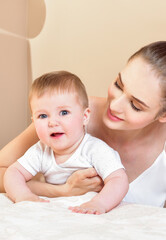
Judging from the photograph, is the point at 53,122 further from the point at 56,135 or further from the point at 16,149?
the point at 16,149

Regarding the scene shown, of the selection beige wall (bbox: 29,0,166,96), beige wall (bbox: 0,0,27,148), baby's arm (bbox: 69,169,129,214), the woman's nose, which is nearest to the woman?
baby's arm (bbox: 69,169,129,214)

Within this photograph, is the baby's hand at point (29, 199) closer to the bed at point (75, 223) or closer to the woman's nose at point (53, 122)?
the bed at point (75, 223)

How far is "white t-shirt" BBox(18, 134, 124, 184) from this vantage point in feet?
Answer: 4.37

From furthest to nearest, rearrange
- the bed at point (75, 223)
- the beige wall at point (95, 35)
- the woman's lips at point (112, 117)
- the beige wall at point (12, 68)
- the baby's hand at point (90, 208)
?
the beige wall at point (12, 68)
the beige wall at point (95, 35)
the woman's lips at point (112, 117)
the baby's hand at point (90, 208)
the bed at point (75, 223)

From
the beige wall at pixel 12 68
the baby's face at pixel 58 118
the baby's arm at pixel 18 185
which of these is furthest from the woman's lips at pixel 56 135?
the beige wall at pixel 12 68

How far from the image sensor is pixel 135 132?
165 centimetres

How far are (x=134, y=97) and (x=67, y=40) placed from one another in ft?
→ 4.33

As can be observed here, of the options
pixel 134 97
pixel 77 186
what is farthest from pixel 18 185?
pixel 134 97

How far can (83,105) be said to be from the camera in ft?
4.54

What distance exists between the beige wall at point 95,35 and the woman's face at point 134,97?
832 mm

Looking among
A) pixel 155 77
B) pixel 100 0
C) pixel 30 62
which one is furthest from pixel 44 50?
pixel 155 77

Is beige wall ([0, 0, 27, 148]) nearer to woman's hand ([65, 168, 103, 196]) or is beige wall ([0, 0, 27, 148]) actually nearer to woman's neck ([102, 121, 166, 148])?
woman's neck ([102, 121, 166, 148])

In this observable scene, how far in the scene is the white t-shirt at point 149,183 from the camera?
62.5 inches

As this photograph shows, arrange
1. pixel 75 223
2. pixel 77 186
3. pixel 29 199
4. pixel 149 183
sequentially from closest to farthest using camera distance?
pixel 75 223 < pixel 29 199 < pixel 77 186 < pixel 149 183
